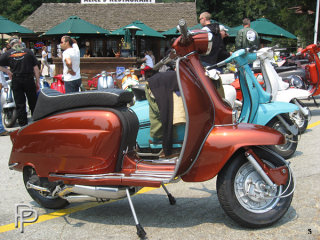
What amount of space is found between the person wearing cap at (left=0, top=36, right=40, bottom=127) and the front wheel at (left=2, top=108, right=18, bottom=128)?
0.66m

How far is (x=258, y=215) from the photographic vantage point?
3.05 meters

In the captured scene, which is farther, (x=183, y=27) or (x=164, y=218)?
(x=164, y=218)

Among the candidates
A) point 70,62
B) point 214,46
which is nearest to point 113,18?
point 70,62

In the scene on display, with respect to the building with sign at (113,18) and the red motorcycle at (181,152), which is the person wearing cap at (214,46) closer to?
the red motorcycle at (181,152)

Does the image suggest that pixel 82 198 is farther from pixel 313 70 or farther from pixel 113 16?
pixel 113 16

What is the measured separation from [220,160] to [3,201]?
2.33 m

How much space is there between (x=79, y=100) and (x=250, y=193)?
5.12 ft

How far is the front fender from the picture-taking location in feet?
9.82

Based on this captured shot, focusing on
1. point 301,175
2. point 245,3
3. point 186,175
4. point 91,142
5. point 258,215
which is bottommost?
point 245,3

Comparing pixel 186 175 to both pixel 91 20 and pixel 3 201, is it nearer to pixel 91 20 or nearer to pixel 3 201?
pixel 3 201

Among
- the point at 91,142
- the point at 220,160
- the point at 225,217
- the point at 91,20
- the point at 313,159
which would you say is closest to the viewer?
the point at 220,160

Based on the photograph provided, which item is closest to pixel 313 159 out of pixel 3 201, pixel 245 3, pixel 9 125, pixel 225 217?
pixel 225 217

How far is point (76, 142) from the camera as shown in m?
3.26

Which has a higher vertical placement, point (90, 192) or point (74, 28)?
point (90, 192)
